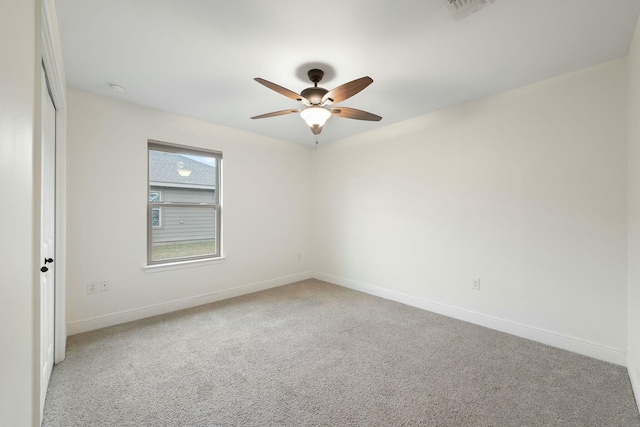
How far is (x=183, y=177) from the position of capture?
3.58 metres

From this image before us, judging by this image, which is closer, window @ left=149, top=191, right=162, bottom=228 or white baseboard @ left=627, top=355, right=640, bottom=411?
white baseboard @ left=627, top=355, right=640, bottom=411

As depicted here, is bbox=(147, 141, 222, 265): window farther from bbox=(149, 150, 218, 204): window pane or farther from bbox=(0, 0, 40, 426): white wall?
bbox=(0, 0, 40, 426): white wall

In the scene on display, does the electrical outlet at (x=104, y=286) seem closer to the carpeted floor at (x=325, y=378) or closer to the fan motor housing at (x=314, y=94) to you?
the carpeted floor at (x=325, y=378)

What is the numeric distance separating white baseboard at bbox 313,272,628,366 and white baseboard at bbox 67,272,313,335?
1.55 metres

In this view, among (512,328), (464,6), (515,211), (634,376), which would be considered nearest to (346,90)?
(464,6)

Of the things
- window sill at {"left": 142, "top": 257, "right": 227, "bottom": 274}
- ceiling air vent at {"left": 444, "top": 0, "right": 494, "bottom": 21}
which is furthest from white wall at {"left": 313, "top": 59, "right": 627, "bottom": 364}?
window sill at {"left": 142, "top": 257, "right": 227, "bottom": 274}

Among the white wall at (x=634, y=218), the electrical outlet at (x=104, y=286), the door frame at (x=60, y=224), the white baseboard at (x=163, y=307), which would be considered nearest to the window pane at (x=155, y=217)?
the electrical outlet at (x=104, y=286)

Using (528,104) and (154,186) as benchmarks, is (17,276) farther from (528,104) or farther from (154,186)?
(528,104)

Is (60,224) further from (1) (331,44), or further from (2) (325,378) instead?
(1) (331,44)

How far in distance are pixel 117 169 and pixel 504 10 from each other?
367 cm

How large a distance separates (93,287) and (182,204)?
1.26 m

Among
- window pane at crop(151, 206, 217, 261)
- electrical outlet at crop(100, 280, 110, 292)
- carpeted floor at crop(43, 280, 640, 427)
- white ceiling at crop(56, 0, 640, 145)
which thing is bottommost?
carpeted floor at crop(43, 280, 640, 427)

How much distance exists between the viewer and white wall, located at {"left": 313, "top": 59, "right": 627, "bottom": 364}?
2.28m

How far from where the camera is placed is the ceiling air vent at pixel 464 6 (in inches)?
62.9
